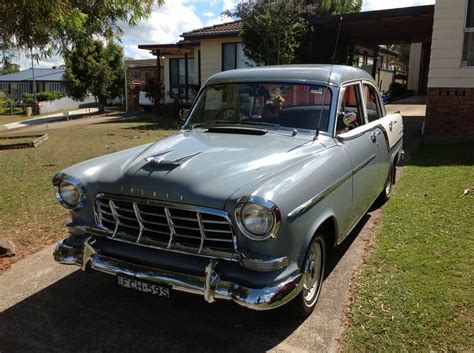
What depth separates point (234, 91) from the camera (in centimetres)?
452

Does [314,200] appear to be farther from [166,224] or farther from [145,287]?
[145,287]

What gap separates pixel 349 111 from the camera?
14.4ft

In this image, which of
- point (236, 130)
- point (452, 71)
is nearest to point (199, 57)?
point (452, 71)

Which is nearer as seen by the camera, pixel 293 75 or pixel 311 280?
pixel 311 280

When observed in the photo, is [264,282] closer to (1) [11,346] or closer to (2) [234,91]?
(1) [11,346]

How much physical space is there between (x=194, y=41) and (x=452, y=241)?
17266 mm

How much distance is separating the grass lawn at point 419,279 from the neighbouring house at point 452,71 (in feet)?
12.8

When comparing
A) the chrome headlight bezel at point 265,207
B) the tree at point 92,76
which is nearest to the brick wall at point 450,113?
the chrome headlight bezel at point 265,207

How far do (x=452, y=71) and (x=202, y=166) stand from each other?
8.65 meters

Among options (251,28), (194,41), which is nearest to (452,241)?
(251,28)

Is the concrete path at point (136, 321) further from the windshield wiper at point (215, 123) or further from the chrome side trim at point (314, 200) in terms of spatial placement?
the windshield wiper at point (215, 123)

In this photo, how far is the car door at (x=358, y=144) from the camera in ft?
13.5

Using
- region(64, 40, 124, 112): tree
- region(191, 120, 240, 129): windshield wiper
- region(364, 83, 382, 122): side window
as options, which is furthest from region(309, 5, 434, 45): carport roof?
region(64, 40, 124, 112): tree

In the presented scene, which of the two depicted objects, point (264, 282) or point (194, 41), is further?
point (194, 41)
